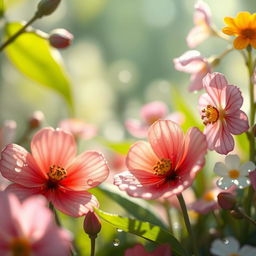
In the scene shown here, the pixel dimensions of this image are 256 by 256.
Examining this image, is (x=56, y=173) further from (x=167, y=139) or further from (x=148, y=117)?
(x=148, y=117)

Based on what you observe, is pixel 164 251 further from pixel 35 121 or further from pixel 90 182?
pixel 35 121

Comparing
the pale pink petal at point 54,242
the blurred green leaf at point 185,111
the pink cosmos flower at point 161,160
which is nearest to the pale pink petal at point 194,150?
the pink cosmos flower at point 161,160

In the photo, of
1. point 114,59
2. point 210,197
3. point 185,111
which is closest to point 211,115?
point 210,197

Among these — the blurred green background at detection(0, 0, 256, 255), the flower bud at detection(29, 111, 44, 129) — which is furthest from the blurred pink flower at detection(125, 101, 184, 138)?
the blurred green background at detection(0, 0, 256, 255)

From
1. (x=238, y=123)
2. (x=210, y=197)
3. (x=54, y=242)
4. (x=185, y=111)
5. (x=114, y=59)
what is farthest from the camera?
(x=114, y=59)

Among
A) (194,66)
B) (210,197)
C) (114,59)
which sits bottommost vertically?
(114,59)

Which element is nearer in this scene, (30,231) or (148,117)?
(30,231)

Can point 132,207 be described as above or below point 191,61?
below

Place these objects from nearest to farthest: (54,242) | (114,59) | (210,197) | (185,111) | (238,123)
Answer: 1. (54,242)
2. (238,123)
3. (210,197)
4. (185,111)
5. (114,59)

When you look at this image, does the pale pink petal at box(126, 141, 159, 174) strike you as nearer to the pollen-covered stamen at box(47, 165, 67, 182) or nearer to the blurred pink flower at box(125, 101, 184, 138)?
the pollen-covered stamen at box(47, 165, 67, 182)
